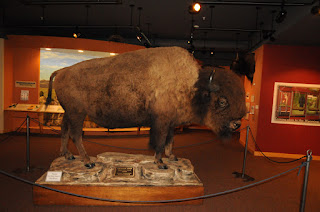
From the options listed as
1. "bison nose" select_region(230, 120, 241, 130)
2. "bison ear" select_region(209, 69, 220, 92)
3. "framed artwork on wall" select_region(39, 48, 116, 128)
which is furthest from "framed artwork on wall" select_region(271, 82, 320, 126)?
"framed artwork on wall" select_region(39, 48, 116, 128)

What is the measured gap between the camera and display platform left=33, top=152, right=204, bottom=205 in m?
2.75

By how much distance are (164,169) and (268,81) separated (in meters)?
4.45

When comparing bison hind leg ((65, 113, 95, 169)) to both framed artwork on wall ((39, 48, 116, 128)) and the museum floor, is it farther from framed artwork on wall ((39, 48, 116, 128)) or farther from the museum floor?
framed artwork on wall ((39, 48, 116, 128))

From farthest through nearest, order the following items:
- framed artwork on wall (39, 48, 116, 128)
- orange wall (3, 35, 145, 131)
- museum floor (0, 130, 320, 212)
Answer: framed artwork on wall (39, 48, 116, 128) → orange wall (3, 35, 145, 131) → museum floor (0, 130, 320, 212)

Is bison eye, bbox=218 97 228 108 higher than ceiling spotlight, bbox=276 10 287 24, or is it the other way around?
ceiling spotlight, bbox=276 10 287 24

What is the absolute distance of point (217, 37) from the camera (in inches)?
374

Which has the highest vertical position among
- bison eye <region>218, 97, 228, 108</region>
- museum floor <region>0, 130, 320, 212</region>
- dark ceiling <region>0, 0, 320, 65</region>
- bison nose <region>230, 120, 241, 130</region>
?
dark ceiling <region>0, 0, 320, 65</region>

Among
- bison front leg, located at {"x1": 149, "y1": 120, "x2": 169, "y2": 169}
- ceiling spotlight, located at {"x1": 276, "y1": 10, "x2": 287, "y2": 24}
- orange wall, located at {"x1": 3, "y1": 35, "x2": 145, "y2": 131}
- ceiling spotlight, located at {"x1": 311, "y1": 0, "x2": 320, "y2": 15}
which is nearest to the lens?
bison front leg, located at {"x1": 149, "y1": 120, "x2": 169, "y2": 169}

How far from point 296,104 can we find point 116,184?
5377mm

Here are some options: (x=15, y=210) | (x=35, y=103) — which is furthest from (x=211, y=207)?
(x=35, y=103)

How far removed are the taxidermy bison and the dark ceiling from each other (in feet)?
6.77

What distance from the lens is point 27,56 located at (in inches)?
283

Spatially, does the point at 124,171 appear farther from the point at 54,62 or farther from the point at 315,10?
the point at 54,62

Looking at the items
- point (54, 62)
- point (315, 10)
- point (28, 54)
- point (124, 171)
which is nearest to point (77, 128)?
point (124, 171)
